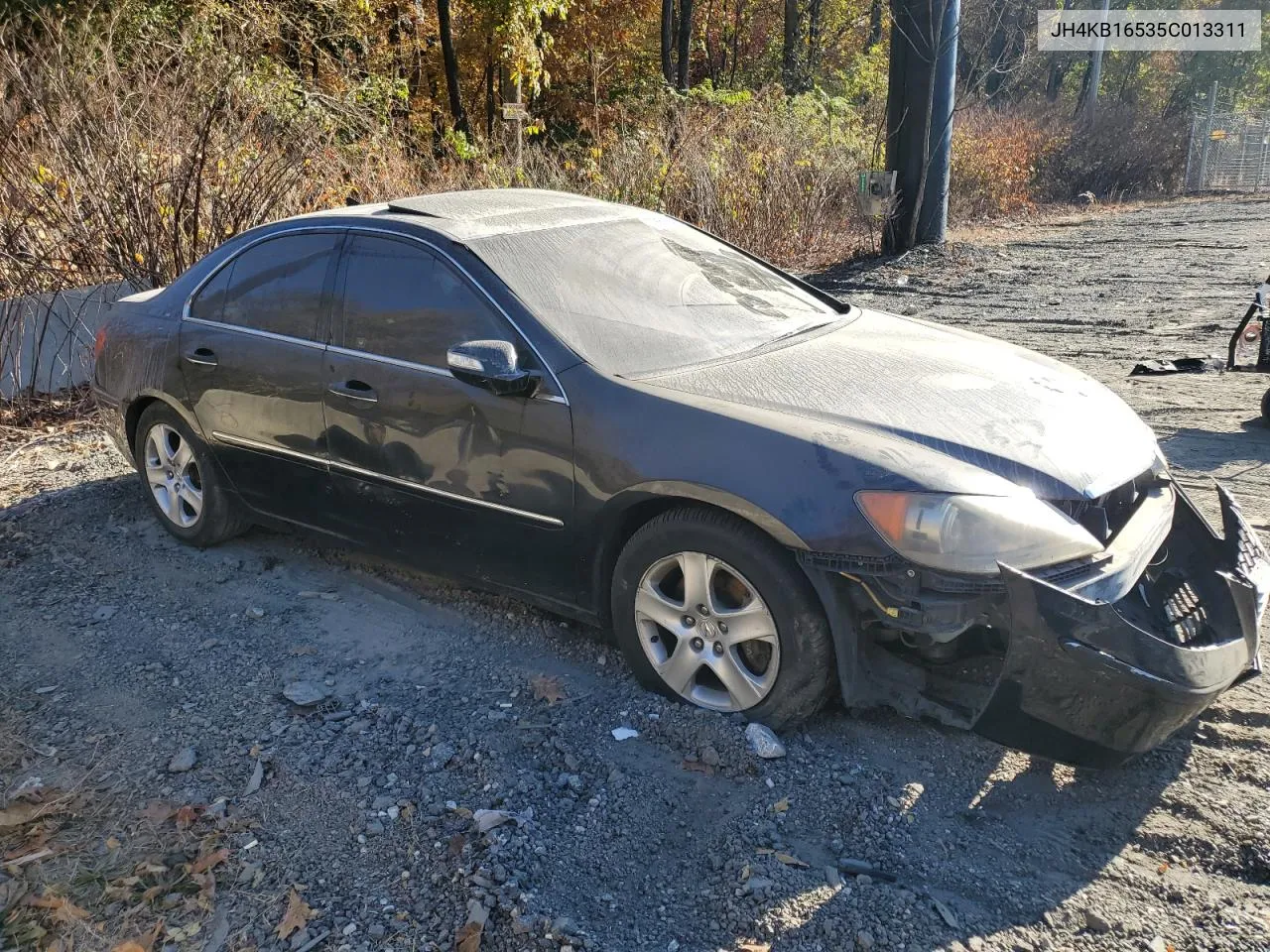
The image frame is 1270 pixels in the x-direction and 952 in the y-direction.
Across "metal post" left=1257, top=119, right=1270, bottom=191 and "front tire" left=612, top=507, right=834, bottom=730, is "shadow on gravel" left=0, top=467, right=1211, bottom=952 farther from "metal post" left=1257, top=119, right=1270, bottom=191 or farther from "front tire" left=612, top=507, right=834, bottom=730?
"metal post" left=1257, top=119, right=1270, bottom=191

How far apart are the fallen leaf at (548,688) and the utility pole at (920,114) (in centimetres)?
1202

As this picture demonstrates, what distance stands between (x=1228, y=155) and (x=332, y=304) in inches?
1238

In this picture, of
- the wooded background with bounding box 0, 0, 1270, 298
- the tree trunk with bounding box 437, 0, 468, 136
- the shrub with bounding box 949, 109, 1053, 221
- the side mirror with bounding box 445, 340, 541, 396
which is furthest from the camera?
the shrub with bounding box 949, 109, 1053, 221

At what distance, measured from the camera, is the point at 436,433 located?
13.1 ft

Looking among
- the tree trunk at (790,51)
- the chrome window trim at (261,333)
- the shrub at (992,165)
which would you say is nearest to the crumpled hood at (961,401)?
the chrome window trim at (261,333)

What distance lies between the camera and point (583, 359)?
374 centimetres

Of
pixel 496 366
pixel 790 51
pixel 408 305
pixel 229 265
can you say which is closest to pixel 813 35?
pixel 790 51

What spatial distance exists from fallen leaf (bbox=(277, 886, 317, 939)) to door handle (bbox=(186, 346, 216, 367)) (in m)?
2.78

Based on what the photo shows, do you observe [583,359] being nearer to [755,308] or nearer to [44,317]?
[755,308]

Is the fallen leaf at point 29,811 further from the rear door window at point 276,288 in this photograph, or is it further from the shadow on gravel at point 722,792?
the rear door window at point 276,288

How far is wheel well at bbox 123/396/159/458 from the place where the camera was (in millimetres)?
5332

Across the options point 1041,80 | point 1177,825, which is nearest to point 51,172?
point 1177,825

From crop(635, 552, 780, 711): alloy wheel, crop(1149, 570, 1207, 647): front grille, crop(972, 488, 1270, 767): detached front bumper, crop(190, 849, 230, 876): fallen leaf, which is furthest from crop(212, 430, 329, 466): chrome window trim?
crop(1149, 570, 1207, 647): front grille

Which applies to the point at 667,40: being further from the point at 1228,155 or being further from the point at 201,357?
the point at 201,357
